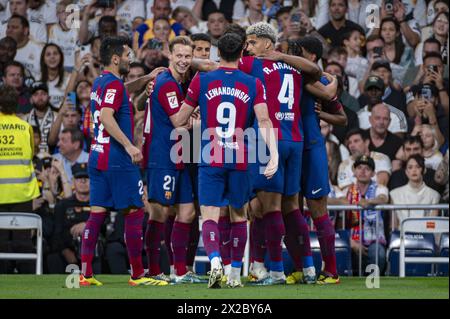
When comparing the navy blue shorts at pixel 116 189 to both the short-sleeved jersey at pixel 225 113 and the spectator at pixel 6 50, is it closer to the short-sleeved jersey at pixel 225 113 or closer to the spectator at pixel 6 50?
the short-sleeved jersey at pixel 225 113

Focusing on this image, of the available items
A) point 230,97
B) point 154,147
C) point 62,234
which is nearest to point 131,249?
point 154,147

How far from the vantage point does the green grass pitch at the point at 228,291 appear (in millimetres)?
9180

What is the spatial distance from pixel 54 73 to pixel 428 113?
5.46m

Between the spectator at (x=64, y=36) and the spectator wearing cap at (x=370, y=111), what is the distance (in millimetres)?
4362

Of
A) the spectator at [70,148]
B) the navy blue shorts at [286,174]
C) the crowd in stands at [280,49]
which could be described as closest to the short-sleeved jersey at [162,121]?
the navy blue shorts at [286,174]

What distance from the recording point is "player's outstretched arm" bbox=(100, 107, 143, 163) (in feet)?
33.5

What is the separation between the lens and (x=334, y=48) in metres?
15.8

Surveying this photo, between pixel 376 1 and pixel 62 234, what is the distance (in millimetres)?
5842

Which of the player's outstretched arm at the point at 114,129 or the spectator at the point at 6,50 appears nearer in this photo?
the player's outstretched arm at the point at 114,129

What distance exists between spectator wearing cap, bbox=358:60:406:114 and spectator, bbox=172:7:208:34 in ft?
8.43

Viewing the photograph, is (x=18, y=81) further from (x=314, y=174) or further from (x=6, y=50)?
(x=314, y=174)

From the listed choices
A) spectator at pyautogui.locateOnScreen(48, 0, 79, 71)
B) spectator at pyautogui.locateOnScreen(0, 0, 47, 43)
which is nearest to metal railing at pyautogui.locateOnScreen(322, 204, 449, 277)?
spectator at pyautogui.locateOnScreen(48, 0, 79, 71)

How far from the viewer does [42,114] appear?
15797 millimetres
